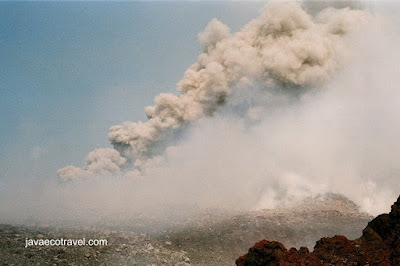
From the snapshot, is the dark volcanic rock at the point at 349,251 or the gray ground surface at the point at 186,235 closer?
the dark volcanic rock at the point at 349,251

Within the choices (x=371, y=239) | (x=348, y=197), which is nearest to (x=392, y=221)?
(x=371, y=239)

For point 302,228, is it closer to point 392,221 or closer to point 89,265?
point 392,221

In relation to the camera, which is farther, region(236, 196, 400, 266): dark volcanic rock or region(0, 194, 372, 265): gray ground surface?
region(0, 194, 372, 265): gray ground surface

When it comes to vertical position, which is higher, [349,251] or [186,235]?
[186,235]

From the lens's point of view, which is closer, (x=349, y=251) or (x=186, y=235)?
(x=349, y=251)
